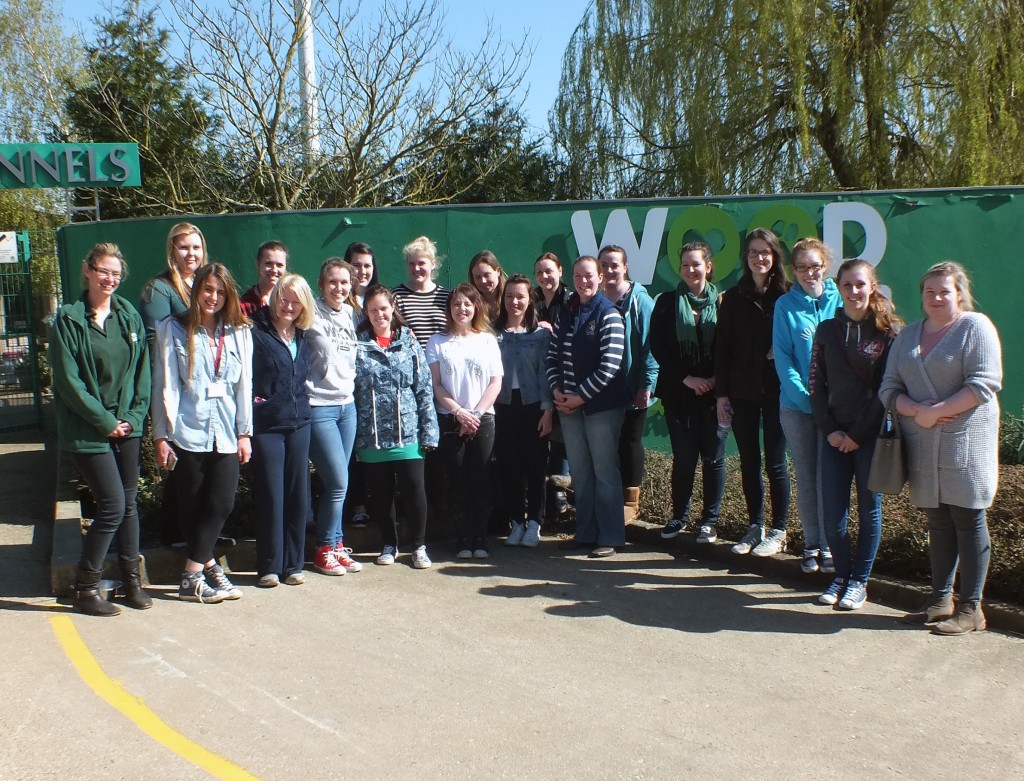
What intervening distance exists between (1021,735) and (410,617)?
293 cm

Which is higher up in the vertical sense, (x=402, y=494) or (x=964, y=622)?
(x=402, y=494)

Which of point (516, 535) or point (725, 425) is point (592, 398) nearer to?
point (725, 425)

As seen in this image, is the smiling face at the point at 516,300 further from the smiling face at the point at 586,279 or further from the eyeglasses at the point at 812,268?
the eyeglasses at the point at 812,268

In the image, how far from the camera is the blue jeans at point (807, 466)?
578cm

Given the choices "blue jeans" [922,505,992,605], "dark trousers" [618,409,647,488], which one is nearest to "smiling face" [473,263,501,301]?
"dark trousers" [618,409,647,488]

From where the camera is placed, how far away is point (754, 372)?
613cm

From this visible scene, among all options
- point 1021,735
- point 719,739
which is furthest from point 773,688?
point 1021,735

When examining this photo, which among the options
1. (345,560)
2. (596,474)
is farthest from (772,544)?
(345,560)

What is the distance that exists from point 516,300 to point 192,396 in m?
2.29

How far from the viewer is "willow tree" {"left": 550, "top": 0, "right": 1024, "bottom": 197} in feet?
48.1

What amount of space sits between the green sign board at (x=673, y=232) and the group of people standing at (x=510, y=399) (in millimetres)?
1623

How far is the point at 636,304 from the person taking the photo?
264 inches

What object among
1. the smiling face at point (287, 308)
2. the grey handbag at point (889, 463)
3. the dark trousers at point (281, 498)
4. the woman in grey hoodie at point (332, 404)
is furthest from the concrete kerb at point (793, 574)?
the smiling face at point (287, 308)

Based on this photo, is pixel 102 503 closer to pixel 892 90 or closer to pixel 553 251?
pixel 553 251
